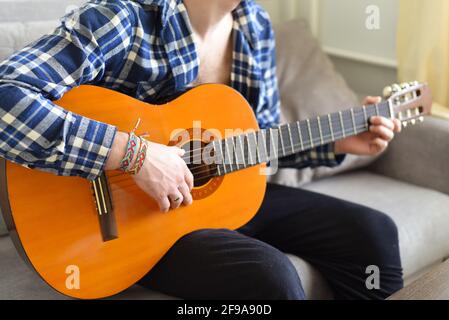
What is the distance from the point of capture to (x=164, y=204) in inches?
45.0

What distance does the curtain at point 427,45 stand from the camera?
175 centimetres

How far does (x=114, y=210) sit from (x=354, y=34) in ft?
4.15

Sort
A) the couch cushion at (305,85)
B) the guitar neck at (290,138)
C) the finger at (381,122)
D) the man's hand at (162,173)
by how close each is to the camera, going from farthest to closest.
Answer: the couch cushion at (305,85) < the finger at (381,122) < the guitar neck at (290,138) < the man's hand at (162,173)

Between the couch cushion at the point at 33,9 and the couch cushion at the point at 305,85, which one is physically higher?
the couch cushion at the point at 33,9

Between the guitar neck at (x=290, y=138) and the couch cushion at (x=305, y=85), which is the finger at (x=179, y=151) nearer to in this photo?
the guitar neck at (x=290, y=138)

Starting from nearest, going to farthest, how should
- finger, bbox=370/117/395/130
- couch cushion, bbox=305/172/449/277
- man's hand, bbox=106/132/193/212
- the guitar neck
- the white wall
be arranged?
man's hand, bbox=106/132/193/212
the guitar neck
finger, bbox=370/117/395/130
couch cushion, bbox=305/172/449/277
the white wall

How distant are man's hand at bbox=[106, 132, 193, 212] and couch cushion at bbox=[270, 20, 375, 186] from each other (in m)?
0.60

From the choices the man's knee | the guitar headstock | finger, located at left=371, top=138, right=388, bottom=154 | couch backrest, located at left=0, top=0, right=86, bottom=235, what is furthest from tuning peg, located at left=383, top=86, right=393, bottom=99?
couch backrest, located at left=0, top=0, right=86, bottom=235

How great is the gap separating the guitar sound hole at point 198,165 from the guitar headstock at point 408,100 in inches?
18.5

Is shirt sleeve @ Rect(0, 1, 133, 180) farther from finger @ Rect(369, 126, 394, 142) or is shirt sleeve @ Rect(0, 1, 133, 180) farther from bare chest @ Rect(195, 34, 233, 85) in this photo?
finger @ Rect(369, 126, 394, 142)

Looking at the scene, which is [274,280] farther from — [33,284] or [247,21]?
[247,21]

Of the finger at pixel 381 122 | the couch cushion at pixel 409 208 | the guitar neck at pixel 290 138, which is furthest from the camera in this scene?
the couch cushion at pixel 409 208

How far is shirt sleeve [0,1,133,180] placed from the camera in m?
1.00

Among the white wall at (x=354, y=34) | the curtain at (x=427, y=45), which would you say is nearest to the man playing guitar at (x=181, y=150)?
the curtain at (x=427, y=45)
